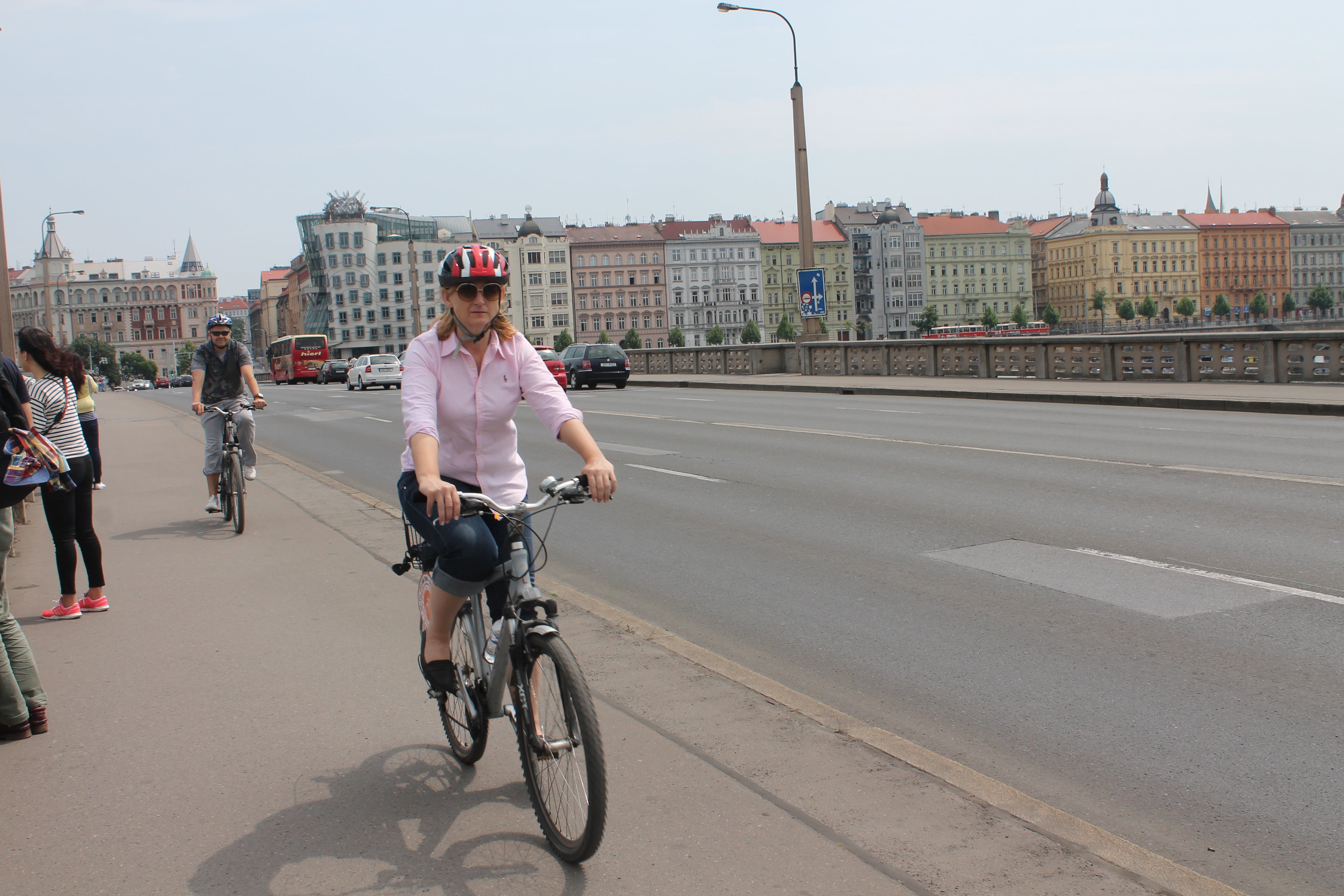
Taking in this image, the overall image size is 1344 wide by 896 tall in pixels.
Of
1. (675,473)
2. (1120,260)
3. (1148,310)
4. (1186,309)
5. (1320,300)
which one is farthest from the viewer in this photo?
(1120,260)

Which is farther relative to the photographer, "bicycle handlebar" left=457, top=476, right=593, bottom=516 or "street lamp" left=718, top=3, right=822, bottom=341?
"street lamp" left=718, top=3, right=822, bottom=341

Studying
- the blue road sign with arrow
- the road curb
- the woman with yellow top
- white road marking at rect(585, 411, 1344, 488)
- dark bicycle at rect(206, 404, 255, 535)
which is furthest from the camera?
the blue road sign with arrow

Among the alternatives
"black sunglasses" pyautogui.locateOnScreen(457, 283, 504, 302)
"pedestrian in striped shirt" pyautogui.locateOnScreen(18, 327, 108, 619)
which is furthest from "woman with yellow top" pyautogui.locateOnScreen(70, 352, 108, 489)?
"black sunglasses" pyautogui.locateOnScreen(457, 283, 504, 302)

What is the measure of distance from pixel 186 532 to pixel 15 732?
5.74 m

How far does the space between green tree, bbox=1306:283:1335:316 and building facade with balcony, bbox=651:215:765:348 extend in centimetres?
7435

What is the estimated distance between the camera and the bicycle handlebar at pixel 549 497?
11.3ft

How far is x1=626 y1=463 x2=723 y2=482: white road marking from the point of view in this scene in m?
12.7

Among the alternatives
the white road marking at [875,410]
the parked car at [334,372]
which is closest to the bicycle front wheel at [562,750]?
the white road marking at [875,410]

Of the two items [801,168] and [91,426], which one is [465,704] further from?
[801,168]

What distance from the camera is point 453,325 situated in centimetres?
378

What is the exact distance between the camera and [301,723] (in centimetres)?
480

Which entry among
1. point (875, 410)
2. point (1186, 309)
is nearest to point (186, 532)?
point (875, 410)

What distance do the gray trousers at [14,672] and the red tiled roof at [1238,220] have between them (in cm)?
19435

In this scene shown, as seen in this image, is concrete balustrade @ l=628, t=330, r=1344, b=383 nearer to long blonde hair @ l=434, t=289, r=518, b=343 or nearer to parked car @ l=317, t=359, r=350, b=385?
long blonde hair @ l=434, t=289, r=518, b=343
